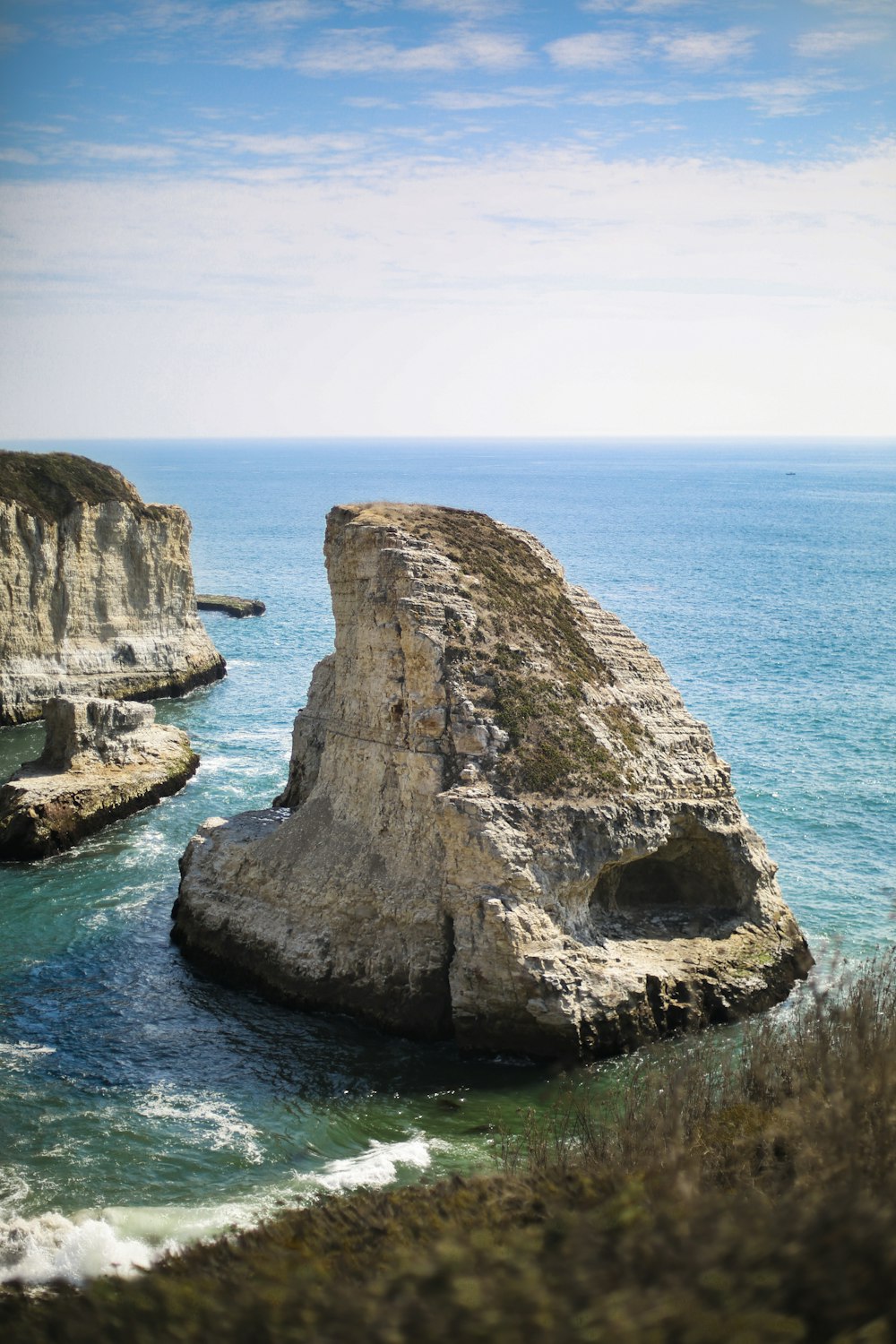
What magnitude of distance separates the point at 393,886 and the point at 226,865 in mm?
4986

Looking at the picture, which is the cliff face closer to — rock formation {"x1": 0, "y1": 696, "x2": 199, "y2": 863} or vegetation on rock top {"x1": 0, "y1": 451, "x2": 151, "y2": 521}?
vegetation on rock top {"x1": 0, "y1": 451, "x2": 151, "y2": 521}

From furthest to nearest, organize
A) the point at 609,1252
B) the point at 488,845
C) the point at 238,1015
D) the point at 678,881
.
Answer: the point at 678,881, the point at 238,1015, the point at 488,845, the point at 609,1252

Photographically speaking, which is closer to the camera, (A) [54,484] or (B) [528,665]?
(B) [528,665]

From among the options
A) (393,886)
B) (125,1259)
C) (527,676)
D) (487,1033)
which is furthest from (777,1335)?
(527,676)

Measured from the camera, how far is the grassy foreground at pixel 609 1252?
10695 millimetres

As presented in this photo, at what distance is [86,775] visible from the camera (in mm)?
40969

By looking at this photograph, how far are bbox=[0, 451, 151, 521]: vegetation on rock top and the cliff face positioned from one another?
58 millimetres

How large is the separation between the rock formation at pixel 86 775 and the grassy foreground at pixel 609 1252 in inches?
873

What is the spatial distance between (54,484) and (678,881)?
38.3m

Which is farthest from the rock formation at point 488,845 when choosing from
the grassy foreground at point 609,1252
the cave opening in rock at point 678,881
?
the grassy foreground at point 609,1252

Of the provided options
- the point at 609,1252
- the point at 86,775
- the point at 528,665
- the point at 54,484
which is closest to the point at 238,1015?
the point at 528,665

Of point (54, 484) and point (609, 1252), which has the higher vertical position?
point (54, 484)

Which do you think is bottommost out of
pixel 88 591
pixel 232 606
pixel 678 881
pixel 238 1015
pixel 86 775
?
pixel 238 1015

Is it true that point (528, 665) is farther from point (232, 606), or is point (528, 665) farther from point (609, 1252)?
point (232, 606)
